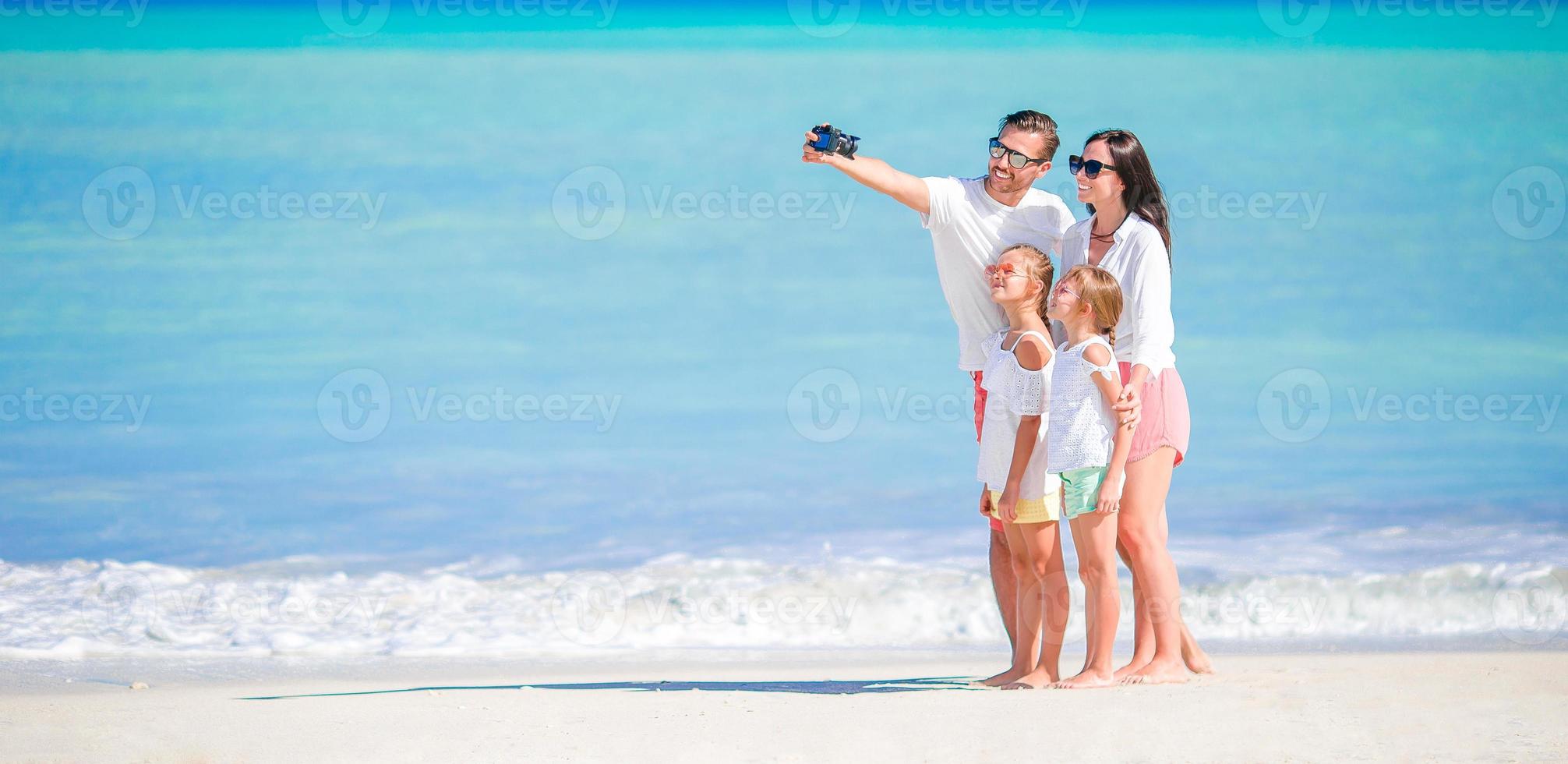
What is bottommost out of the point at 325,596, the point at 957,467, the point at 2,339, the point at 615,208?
the point at 325,596

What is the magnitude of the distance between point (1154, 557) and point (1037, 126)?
4.66ft

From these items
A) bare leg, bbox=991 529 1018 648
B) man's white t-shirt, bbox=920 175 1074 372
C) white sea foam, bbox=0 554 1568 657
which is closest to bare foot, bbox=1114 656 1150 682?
bare leg, bbox=991 529 1018 648

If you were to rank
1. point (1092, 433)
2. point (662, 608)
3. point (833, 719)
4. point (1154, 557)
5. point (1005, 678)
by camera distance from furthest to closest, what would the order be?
point (662, 608) → point (1005, 678) → point (1154, 557) → point (1092, 433) → point (833, 719)

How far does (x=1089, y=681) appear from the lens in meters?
4.18

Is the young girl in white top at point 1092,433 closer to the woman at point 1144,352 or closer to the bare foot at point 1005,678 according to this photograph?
the woman at point 1144,352

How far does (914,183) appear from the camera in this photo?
4430 millimetres

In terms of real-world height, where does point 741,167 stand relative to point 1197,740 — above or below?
above

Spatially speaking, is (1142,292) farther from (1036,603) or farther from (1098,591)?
(1036,603)

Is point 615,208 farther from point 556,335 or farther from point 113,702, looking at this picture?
point 113,702

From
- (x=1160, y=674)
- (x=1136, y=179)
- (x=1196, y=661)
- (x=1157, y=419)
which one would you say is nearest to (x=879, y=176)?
(x=1136, y=179)

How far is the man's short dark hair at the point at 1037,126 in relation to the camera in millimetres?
4449

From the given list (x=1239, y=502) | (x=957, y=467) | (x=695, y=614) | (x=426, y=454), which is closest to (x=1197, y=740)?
(x=695, y=614)

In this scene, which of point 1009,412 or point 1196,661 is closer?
point 1009,412

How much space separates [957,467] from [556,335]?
4.34 m
